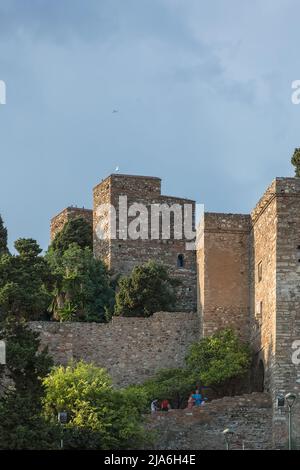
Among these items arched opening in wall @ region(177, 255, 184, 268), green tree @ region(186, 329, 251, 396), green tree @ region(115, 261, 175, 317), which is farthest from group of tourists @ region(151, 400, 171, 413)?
arched opening in wall @ region(177, 255, 184, 268)

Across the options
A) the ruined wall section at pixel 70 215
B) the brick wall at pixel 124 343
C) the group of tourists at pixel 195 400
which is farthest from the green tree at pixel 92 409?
the ruined wall section at pixel 70 215

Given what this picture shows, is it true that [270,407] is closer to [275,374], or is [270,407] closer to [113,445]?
[275,374]

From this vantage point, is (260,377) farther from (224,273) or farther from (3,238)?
(3,238)

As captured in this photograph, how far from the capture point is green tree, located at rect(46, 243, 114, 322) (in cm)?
6338

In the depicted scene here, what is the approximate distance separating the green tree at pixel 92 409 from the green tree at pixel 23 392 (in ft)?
3.16

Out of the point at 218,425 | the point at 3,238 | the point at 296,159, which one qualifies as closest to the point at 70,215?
the point at 3,238

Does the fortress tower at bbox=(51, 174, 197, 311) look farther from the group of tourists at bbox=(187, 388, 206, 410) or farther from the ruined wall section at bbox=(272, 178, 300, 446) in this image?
the ruined wall section at bbox=(272, 178, 300, 446)

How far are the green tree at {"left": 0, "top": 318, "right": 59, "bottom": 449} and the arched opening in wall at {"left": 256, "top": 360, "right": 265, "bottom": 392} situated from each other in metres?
7.08

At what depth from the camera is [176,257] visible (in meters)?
69.9

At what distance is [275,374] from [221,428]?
2266 mm

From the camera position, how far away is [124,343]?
5884cm
